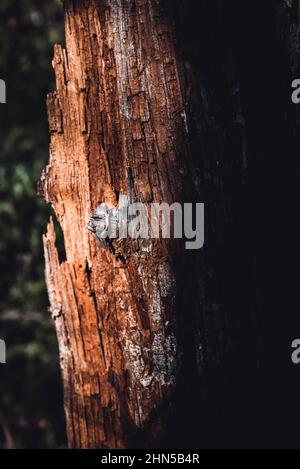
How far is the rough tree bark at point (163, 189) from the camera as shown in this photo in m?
1.36

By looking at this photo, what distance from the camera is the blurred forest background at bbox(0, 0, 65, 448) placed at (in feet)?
10.0

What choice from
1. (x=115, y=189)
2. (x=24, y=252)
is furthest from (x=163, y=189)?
(x=24, y=252)

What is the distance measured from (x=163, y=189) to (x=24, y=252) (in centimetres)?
212

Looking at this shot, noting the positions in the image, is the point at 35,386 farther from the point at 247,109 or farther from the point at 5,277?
the point at 247,109

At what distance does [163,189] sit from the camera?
1.39m

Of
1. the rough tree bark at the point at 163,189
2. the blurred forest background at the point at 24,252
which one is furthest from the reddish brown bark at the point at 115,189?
the blurred forest background at the point at 24,252

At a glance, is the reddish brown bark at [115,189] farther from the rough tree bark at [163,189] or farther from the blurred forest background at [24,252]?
the blurred forest background at [24,252]

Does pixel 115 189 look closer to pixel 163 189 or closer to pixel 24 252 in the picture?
pixel 163 189

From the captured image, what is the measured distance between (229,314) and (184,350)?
0.17 metres

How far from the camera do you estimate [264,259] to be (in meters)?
1.50

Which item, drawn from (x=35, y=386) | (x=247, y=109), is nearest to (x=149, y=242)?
(x=247, y=109)

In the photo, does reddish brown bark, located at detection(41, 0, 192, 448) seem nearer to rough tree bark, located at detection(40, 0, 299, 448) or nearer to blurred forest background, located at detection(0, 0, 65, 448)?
rough tree bark, located at detection(40, 0, 299, 448)

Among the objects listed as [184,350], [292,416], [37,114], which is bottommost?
[292,416]

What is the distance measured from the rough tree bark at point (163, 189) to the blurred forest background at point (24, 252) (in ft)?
5.32
